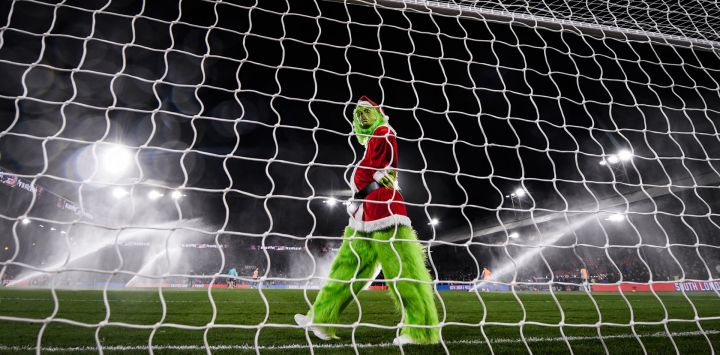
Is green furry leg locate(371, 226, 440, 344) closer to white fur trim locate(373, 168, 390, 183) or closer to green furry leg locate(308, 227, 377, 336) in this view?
green furry leg locate(308, 227, 377, 336)

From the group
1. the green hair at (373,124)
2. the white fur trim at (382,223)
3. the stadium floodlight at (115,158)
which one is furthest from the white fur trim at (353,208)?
the stadium floodlight at (115,158)

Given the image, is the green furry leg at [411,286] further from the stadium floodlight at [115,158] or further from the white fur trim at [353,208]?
the stadium floodlight at [115,158]

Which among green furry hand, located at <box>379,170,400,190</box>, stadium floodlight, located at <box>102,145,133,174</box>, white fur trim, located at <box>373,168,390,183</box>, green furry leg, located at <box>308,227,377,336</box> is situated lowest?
stadium floodlight, located at <box>102,145,133,174</box>

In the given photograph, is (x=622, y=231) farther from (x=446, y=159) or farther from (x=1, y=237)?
(x=1, y=237)

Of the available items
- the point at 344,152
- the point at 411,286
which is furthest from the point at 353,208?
the point at 344,152

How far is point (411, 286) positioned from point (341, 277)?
456 millimetres

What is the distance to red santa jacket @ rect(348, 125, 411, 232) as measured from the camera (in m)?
2.52

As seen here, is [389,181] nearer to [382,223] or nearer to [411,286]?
[382,223]

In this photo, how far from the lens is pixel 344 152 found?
1208cm

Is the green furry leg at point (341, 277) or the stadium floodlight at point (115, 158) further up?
the green furry leg at point (341, 277)

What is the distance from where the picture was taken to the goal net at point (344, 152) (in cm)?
248

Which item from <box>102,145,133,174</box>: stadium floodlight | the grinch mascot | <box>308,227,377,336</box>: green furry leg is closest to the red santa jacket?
the grinch mascot

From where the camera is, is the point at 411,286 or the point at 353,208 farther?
the point at 353,208

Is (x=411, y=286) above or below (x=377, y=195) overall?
below
